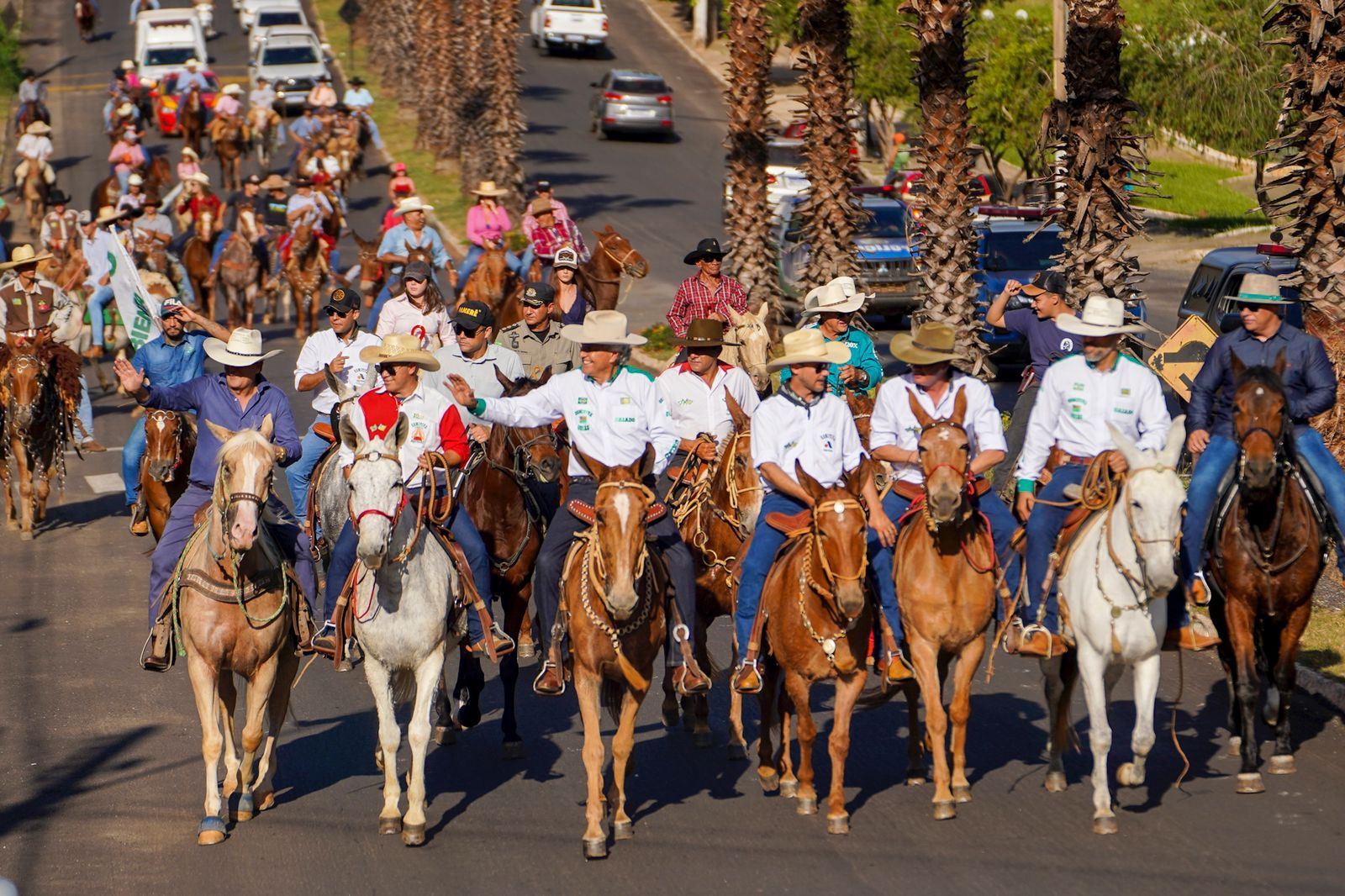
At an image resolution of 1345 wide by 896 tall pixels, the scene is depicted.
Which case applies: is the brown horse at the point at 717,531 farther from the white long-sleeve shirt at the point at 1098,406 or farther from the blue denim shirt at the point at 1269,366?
the blue denim shirt at the point at 1269,366

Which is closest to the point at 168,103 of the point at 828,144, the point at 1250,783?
the point at 828,144

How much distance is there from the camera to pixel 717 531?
1240cm

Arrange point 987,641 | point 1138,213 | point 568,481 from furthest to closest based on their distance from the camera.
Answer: point 1138,213 → point 987,641 → point 568,481

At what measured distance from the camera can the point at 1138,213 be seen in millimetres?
18406

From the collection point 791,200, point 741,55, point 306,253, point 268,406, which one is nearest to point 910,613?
point 268,406

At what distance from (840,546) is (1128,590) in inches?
69.7

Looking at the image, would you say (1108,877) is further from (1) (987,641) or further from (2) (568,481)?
(1) (987,641)

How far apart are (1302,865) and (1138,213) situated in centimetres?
1001

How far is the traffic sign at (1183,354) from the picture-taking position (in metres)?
18.2

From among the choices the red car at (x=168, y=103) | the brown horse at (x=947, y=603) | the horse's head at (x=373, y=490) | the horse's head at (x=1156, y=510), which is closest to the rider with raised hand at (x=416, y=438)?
the horse's head at (x=373, y=490)

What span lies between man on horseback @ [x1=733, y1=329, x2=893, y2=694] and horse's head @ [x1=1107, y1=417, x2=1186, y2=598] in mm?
1399

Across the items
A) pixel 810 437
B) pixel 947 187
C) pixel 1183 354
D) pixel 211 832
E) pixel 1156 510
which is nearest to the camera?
pixel 1156 510

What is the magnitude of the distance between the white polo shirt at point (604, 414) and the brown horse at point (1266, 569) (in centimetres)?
338

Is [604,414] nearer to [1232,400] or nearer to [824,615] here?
[824,615]
